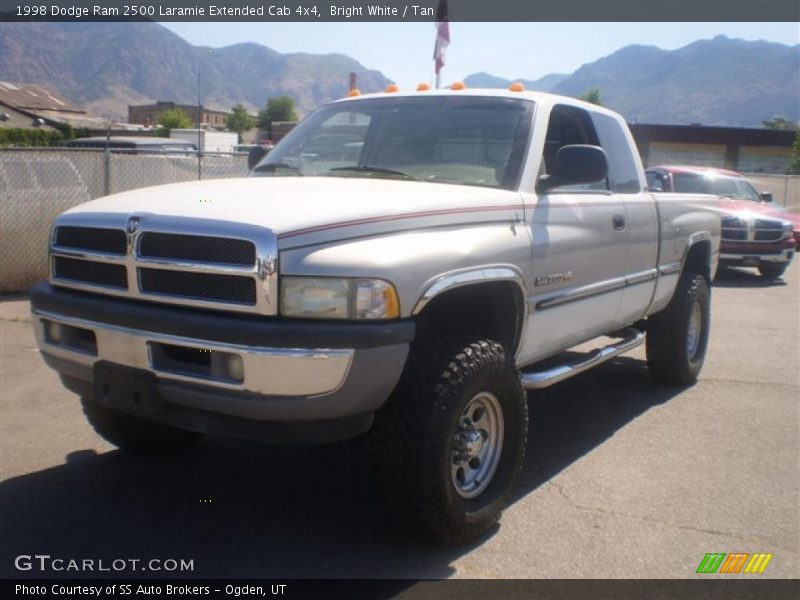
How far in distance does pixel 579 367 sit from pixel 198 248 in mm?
2521

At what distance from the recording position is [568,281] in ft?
15.4

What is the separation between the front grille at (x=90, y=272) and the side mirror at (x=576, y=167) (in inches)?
84.9

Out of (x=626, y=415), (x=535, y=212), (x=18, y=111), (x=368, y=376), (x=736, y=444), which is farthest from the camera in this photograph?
(x=18, y=111)

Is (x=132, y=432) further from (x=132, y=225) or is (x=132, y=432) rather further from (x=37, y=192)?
(x=37, y=192)

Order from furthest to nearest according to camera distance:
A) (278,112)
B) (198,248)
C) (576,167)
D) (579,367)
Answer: (278,112) < (579,367) < (576,167) < (198,248)

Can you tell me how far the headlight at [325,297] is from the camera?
328 centimetres

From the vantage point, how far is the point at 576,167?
4473 millimetres

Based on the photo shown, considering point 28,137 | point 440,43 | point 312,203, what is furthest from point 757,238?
point 28,137

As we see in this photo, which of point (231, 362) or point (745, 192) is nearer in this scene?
point (231, 362)

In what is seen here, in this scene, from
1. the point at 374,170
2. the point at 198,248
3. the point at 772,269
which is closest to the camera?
the point at 198,248

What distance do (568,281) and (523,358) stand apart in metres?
0.55

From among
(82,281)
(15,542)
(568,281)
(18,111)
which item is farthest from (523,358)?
(18,111)

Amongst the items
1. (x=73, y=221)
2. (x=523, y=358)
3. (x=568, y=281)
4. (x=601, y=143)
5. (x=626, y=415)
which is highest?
(x=601, y=143)

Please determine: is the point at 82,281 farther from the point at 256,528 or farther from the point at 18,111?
the point at 18,111
